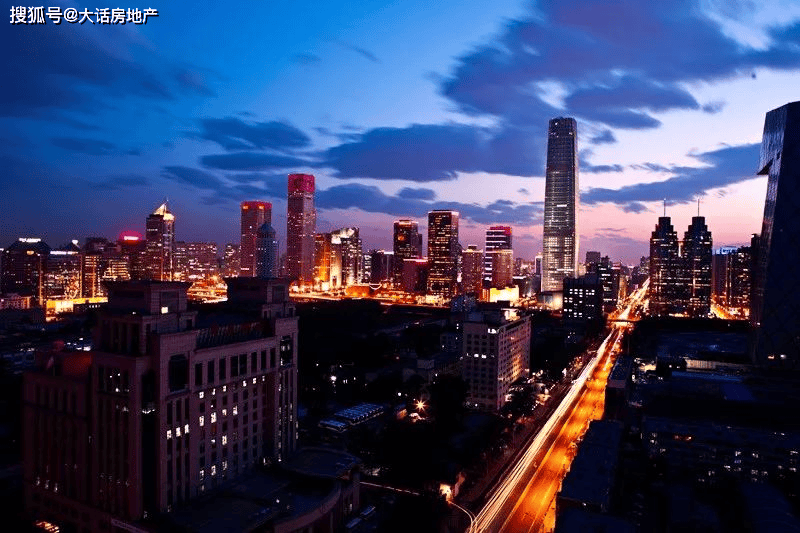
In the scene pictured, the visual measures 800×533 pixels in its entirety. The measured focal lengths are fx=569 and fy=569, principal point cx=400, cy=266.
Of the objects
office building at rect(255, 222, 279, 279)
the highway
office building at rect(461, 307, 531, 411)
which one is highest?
office building at rect(255, 222, 279, 279)

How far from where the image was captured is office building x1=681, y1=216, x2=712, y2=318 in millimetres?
103312

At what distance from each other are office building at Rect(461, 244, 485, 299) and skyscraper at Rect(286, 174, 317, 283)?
1720 inches

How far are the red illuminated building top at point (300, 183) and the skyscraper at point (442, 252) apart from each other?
128ft

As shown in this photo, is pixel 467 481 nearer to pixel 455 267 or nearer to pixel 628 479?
pixel 628 479

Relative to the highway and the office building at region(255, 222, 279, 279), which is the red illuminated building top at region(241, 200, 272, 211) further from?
the highway

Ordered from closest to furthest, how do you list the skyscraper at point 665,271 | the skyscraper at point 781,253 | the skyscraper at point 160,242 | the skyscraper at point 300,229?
1. the skyscraper at point 781,253
2. the skyscraper at point 665,271
3. the skyscraper at point 160,242
4. the skyscraper at point 300,229

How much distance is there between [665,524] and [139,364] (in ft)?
70.4

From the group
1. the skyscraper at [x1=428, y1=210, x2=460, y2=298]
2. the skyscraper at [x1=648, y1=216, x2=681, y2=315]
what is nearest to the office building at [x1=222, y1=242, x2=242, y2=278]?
the skyscraper at [x1=428, y1=210, x2=460, y2=298]

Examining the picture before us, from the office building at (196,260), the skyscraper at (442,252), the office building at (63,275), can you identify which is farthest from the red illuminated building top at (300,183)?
the office building at (63,275)

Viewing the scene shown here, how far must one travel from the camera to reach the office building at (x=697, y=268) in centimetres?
10331

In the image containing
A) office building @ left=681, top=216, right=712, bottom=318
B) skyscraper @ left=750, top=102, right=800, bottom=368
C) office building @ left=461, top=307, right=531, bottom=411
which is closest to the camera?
office building @ left=461, top=307, right=531, bottom=411

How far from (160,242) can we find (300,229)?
A: 41.8 meters

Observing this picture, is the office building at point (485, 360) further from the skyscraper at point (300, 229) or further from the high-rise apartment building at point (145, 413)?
the skyscraper at point (300, 229)

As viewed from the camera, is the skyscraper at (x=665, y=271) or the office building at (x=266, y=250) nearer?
the skyscraper at (x=665, y=271)
